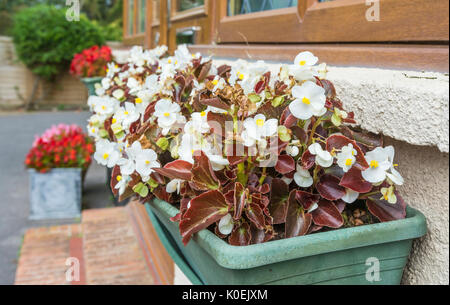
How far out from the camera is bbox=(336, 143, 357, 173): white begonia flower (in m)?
0.98

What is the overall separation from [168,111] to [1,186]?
4819 millimetres

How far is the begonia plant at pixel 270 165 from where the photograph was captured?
983 mm

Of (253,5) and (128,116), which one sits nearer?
(128,116)

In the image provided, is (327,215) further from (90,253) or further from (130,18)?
(130,18)

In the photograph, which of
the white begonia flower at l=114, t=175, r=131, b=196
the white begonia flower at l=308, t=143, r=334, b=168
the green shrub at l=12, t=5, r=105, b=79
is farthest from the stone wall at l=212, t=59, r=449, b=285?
the green shrub at l=12, t=5, r=105, b=79

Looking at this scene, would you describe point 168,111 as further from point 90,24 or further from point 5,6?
point 5,6

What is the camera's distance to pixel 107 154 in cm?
144

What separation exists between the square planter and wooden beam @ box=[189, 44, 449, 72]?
2819 mm

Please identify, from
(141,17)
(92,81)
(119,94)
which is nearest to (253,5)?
(119,94)

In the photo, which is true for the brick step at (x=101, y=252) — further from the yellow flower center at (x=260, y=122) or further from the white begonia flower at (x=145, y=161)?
the yellow flower center at (x=260, y=122)

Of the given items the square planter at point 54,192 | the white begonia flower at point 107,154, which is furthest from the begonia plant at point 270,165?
the square planter at point 54,192

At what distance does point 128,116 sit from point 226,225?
63 cm

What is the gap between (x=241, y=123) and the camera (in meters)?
1.02

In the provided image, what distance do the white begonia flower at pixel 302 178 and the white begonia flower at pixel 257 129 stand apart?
5.0 inches
